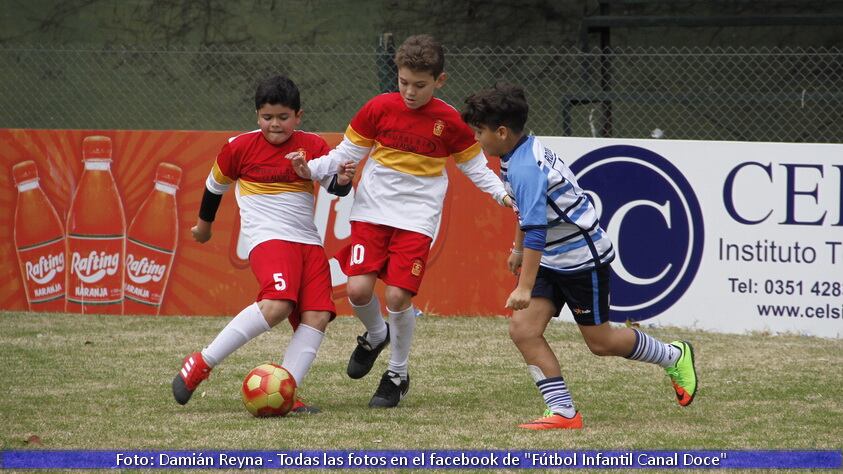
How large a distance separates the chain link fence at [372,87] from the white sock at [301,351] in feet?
20.9

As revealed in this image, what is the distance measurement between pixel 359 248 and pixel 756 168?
147 inches

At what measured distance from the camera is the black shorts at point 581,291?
17.6ft

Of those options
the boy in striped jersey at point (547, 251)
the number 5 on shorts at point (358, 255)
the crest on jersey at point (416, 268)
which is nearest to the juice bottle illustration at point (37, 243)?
the number 5 on shorts at point (358, 255)

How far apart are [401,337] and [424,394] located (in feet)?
1.49

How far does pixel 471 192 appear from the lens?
906cm

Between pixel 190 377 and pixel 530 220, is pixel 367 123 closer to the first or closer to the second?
pixel 530 220

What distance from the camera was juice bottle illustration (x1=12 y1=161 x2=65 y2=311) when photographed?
369 inches

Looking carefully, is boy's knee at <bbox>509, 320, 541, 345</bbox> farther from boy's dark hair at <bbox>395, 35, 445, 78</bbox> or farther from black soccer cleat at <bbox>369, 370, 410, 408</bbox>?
boy's dark hair at <bbox>395, 35, 445, 78</bbox>

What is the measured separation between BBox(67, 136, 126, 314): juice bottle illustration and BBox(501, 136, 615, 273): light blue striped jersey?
185 inches

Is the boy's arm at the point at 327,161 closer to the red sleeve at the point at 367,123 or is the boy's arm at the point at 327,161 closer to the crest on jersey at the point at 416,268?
the red sleeve at the point at 367,123

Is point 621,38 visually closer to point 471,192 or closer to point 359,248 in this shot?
point 471,192

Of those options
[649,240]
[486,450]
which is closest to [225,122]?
Answer: [649,240]

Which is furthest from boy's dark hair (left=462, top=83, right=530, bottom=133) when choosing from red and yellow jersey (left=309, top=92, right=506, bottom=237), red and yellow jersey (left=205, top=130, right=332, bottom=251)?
red and yellow jersey (left=205, top=130, right=332, bottom=251)

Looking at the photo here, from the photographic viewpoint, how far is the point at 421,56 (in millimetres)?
5695
